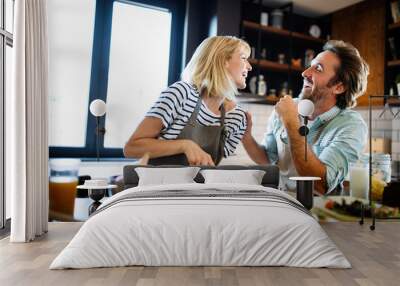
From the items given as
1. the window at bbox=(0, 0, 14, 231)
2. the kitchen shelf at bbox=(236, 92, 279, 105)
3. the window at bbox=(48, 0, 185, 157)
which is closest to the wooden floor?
the window at bbox=(0, 0, 14, 231)

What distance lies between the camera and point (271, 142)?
5.50 metres

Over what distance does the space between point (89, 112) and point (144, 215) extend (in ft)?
7.35

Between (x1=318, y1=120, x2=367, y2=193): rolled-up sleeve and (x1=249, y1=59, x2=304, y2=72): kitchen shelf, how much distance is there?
933 millimetres

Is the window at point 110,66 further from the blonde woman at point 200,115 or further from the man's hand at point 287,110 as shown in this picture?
the man's hand at point 287,110

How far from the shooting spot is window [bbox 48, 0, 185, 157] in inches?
208

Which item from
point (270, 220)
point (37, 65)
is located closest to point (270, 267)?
point (270, 220)

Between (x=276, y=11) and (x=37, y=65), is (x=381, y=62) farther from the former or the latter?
(x=37, y=65)

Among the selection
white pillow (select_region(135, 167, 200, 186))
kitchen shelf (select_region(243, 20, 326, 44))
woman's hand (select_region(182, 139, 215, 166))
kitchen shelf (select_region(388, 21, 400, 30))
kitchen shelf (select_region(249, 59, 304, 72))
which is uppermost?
kitchen shelf (select_region(388, 21, 400, 30))

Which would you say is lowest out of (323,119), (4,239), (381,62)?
(4,239)

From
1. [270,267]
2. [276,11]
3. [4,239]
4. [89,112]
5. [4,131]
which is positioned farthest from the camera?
[276,11]

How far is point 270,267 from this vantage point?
3492 millimetres

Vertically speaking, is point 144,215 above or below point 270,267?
above

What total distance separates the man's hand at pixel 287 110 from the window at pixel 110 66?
129cm

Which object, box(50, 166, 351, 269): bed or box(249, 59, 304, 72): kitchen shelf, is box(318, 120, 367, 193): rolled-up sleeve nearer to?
box(249, 59, 304, 72): kitchen shelf
